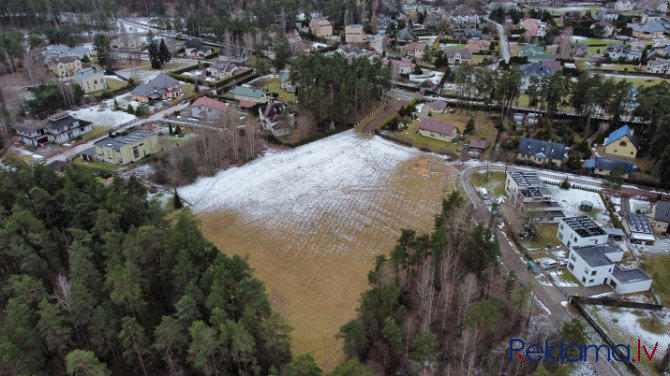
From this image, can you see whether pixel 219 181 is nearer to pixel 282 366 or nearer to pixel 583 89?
pixel 282 366

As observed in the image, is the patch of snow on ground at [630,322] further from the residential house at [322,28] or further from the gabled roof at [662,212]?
the residential house at [322,28]

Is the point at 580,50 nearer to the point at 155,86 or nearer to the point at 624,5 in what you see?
the point at 624,5

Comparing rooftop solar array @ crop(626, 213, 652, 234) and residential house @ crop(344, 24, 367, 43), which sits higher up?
residential house @ crop(344, 24, 367, 43)

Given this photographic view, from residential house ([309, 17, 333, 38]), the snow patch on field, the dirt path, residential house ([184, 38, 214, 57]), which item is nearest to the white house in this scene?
the snow patch on field

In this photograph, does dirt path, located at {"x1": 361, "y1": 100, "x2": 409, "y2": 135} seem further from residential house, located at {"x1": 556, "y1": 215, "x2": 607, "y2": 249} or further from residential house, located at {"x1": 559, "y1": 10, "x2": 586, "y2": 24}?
residential house, located at {"x1": 559, "y1": 10, "x2": 586, "y2": 24}

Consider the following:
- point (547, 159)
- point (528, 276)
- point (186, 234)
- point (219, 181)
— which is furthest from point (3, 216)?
point (547, 159)

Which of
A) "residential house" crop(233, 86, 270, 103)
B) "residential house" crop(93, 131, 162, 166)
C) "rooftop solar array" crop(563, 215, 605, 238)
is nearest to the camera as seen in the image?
"rooftop solar array" crop(563, 215, 605, 238)
